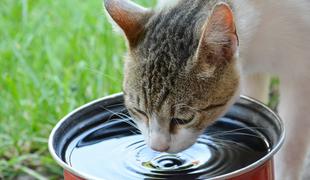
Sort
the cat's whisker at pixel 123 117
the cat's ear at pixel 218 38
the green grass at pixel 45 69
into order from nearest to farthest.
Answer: the cat's ear at pixel 218 38, the cat's whisker at pixel 123 117, the green grass at pixel 45 69

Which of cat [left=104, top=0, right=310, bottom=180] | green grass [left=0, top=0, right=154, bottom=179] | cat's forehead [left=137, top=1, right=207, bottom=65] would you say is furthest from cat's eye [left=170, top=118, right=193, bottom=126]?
green grass [left=0, top=0, right=154, bottom=179]

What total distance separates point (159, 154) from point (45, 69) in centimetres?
98

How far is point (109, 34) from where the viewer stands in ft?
7.97

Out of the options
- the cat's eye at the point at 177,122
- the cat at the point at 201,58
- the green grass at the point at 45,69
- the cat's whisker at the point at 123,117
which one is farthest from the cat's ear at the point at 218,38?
the green grass at the point at 45,69

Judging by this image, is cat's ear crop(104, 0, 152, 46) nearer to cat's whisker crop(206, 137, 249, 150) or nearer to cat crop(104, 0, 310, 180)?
cat crop(104, 0, 310, 180)

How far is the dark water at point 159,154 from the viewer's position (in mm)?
1344

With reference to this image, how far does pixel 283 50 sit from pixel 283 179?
0.36 metres

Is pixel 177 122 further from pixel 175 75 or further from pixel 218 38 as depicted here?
pixel 218 38

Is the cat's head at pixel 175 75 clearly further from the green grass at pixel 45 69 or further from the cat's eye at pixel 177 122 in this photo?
the green grass at pixel 45 69

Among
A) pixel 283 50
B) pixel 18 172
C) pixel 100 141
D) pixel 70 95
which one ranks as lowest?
pixel 18 172

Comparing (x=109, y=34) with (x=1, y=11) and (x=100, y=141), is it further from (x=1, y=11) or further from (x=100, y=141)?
(x=100, y=141)

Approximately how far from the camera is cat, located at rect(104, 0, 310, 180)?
4.44ft

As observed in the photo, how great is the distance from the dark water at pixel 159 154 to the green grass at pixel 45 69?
51 centimetres

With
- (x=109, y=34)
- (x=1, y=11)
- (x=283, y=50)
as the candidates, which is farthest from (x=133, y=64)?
(x=1, y=11)
